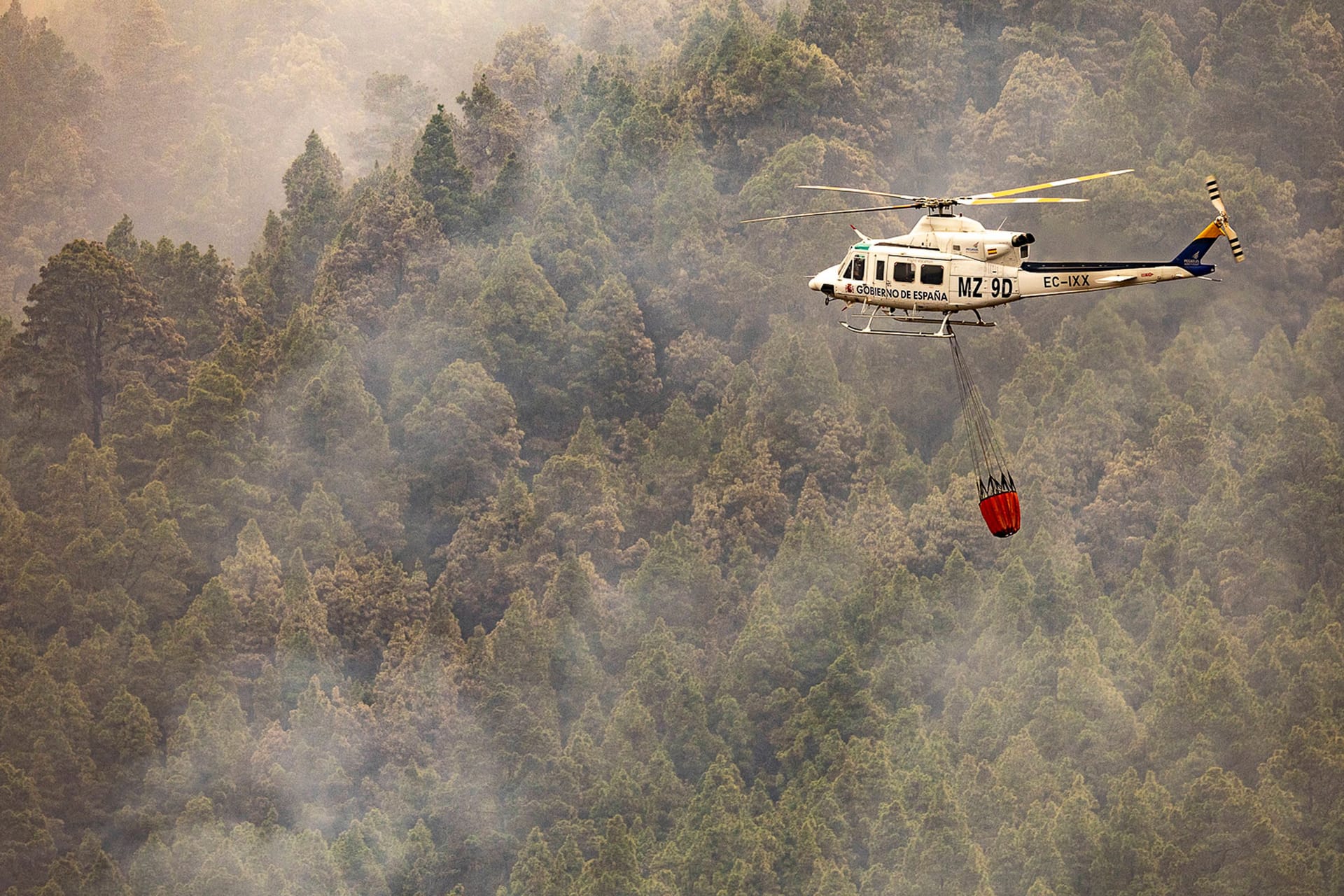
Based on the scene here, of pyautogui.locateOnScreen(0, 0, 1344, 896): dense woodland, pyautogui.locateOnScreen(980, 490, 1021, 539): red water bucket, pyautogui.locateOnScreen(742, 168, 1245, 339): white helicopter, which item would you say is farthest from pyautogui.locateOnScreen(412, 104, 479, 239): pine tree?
pyautogui.locateOnScreen(742, 168, 1245, 339): white helicopter

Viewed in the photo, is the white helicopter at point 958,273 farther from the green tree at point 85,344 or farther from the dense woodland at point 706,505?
the green tree at point 85,344

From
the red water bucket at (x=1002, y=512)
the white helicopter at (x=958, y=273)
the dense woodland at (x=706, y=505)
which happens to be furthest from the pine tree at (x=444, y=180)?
the white helicopter at (x=958, y=273)

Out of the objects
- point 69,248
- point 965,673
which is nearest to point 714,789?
point 965,673

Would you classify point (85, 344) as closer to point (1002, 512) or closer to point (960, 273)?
point (1002, 512)

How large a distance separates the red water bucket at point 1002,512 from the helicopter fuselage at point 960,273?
14.0ft

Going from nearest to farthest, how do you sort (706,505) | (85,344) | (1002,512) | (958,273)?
1. (958,273)
2. (1002,512)
3. (706,505)
4. (85,344)

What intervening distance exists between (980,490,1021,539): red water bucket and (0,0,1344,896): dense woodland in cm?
3734

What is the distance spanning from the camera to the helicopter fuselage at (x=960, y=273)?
63.3m

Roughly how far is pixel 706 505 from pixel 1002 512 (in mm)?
57735

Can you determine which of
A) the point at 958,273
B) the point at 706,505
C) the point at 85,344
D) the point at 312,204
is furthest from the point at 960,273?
the point at 312,204

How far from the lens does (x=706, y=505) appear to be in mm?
122750

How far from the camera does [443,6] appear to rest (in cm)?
16900

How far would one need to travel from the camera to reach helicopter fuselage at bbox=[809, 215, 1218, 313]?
6334cm

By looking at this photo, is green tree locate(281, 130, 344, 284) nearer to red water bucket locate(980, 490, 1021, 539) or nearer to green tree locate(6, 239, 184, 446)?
green tree locate(6, 239, 184, 446)
